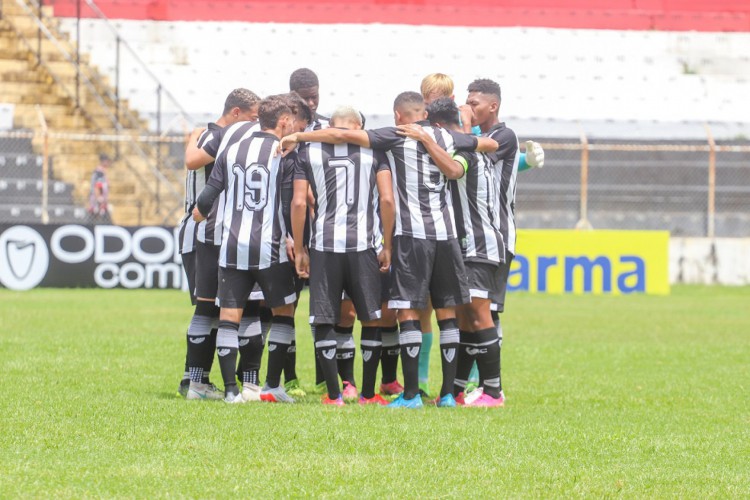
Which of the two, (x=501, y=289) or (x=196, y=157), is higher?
(x=196, y=157)

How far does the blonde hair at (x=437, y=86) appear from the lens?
8.15 metres

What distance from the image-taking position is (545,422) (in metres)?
6.89

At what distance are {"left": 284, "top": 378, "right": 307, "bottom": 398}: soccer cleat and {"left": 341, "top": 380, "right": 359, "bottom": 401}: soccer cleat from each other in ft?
→ 1.00

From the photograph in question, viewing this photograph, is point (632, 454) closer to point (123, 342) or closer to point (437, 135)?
point (437, 135)

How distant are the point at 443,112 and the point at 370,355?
1591 millimetres

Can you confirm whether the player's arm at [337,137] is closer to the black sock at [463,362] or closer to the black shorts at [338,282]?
the black shorts at [338,282]

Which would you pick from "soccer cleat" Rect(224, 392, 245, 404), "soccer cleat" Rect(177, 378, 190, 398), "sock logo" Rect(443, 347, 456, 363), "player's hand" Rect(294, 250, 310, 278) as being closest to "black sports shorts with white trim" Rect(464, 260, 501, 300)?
"sock logo" Rect(443, 347, 456, 363)

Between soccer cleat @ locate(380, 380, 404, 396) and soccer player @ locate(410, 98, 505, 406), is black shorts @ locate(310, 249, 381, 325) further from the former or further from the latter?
soccer cleat @ locate(380, 380, 404, 396)

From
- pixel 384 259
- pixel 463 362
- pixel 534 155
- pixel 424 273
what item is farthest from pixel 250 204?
pixel 534 155

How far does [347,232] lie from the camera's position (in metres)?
7.43

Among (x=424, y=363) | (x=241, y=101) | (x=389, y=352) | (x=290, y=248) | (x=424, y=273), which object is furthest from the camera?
(x=424, y=363)

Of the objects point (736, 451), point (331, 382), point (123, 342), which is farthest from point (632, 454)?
point (123, 342)

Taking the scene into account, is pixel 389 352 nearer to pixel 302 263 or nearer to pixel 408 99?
pixel 302 263

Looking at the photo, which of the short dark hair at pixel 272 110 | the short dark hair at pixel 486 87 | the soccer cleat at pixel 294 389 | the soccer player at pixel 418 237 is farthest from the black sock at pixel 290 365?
the short dark hair at pixel 486 87
